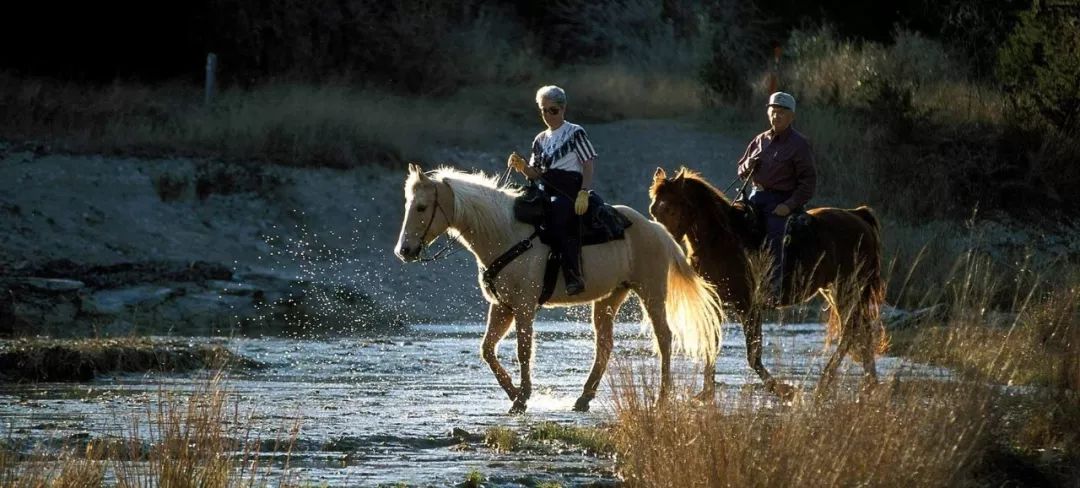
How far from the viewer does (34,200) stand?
25859mm

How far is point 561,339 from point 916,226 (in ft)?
32.3

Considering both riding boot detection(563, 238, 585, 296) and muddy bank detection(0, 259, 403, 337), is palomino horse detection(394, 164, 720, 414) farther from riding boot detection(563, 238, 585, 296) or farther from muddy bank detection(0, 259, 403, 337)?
muddy bank detection(0, 259, 403, 337)

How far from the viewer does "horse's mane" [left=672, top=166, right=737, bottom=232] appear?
49.9 ft

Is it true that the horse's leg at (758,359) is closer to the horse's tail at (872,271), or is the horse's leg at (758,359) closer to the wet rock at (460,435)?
the horse's tail at (872,271)

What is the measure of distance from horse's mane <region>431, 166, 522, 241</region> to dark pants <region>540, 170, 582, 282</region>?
1.12 ft

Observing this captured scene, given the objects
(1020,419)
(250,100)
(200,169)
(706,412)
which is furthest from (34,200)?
(706,412)

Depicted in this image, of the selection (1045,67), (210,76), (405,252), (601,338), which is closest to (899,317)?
(601,338)

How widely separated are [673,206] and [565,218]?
133 centimetres

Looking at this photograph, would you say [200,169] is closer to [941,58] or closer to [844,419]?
[941,58]

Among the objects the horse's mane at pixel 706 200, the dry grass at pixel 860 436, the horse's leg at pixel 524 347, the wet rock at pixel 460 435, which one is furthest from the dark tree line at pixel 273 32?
the dry grass at pixel 860 436

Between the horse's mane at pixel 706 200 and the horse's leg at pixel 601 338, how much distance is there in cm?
92

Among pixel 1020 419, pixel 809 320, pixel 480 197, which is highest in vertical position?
pixel 480 197

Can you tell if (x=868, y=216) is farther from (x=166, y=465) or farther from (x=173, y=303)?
(x=166, y=465)

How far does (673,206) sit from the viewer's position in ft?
50.0
